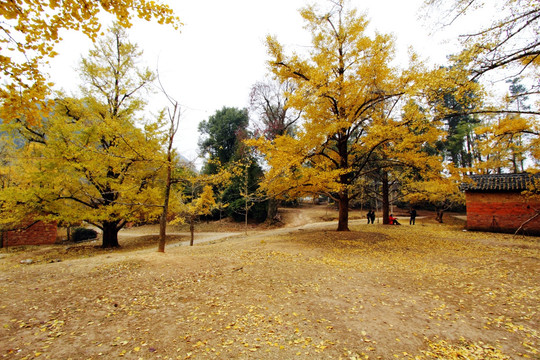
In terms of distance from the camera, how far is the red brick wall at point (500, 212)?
13.6 m

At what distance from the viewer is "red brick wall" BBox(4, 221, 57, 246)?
15289mm

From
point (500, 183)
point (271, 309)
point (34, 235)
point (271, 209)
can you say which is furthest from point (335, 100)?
point (34, 235)

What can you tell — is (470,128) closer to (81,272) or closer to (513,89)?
(513,89)

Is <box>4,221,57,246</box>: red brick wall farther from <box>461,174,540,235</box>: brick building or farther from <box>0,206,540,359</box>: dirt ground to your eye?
<box>461,174,540,235</box>: brick building

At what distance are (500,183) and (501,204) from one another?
1463 millimetres

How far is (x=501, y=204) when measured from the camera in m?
14.5

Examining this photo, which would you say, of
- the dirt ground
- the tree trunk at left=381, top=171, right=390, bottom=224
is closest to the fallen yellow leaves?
the dirt ground

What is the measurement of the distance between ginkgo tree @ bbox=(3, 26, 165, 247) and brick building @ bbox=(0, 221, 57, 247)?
4.21 metres

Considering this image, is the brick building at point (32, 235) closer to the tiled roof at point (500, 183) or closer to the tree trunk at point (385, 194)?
the tree trunk at point (385, 194)

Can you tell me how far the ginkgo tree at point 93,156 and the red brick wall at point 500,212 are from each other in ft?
64.7

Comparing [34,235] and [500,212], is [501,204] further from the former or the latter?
[34,235]

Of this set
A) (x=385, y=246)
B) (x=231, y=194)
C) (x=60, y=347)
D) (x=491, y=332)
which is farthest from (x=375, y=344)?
(x=231, y=194)

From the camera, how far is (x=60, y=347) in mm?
2875

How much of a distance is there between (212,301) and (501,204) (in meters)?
19.0
